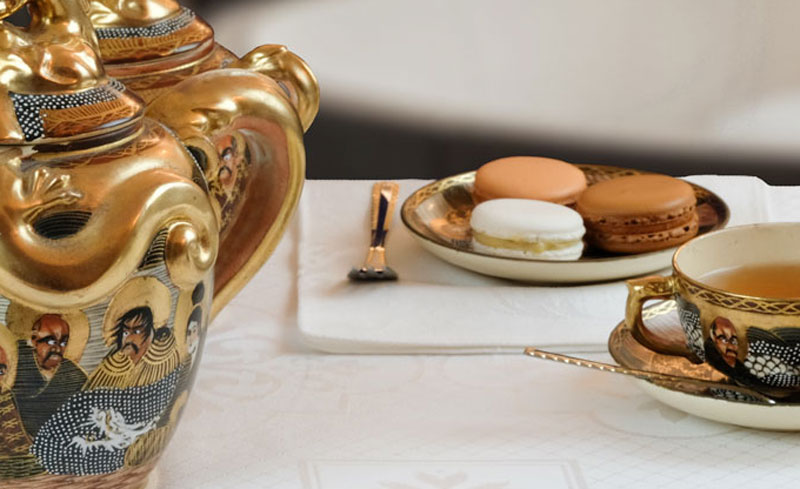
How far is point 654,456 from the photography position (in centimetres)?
64

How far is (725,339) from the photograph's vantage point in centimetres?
66

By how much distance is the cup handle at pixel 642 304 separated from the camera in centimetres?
70

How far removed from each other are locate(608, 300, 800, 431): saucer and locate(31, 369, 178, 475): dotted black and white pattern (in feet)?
0.83

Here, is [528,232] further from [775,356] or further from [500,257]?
[775,356]

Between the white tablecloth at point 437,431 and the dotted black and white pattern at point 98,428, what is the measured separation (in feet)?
0.20

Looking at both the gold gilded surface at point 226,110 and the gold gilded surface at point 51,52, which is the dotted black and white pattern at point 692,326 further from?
the gold gilded surface at point 51,52

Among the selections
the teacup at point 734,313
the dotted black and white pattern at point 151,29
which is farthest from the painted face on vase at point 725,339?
the dotted black and white pattern at point 151,29

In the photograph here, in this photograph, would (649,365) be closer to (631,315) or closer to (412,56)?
(631,315)

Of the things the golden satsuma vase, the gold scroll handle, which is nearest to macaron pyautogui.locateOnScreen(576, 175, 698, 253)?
the gold scroll handle

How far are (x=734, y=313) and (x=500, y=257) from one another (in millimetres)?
241

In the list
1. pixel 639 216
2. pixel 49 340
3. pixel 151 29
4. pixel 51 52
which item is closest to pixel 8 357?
pixel 49 340

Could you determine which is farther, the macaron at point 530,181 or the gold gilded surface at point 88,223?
the macaron at point 530,181

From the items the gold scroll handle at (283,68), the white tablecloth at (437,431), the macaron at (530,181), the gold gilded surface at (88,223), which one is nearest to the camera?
the gold gilded surface at (88,223)

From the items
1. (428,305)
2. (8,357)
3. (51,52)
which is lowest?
(428,305)
